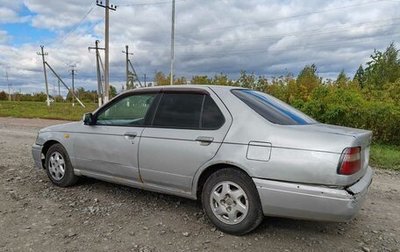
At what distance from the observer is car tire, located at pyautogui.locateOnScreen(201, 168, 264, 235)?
3678 mm

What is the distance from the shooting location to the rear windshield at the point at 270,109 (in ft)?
12.8

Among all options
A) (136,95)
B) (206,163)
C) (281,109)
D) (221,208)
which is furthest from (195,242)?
(136,95)

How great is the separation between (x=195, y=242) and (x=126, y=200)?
5.15 ft

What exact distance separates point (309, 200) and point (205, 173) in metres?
1.18

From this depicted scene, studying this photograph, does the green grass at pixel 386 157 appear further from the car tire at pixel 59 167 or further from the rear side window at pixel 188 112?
the car tire at pixel 59 167

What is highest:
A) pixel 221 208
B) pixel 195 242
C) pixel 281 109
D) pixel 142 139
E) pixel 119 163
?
pixel 281 109

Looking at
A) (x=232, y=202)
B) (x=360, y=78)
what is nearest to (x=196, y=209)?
(x=232, y=202)

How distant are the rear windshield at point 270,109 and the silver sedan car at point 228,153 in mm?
18

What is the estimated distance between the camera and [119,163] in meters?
4.62

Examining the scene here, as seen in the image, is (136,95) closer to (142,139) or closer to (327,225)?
(142,139)

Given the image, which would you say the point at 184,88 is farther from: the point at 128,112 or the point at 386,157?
the point at 386,157

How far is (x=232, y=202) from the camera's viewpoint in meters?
3.78

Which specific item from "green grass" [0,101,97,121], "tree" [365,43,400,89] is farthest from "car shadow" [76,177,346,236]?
"tree" [365,43,400,89]

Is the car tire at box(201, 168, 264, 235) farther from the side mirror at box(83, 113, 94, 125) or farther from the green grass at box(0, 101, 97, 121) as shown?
the green grass at box(0, 101, 97, 121)
